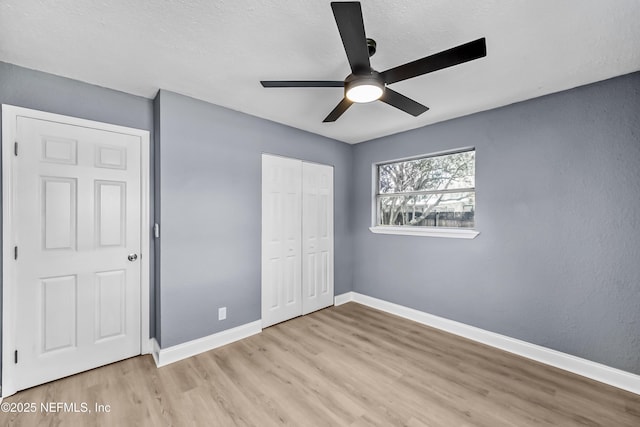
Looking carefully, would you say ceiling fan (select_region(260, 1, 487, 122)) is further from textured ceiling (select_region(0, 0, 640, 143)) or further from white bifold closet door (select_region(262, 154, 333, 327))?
white bifold closet door (select_region(262, 154, 333, 327))

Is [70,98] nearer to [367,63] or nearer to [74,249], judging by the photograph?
[74,249]

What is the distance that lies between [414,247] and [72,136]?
12.1ft

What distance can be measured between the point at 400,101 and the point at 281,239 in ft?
6.99

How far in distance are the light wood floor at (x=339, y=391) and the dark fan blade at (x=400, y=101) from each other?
7.06 ft

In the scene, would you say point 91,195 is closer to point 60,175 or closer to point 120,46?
point 60,175

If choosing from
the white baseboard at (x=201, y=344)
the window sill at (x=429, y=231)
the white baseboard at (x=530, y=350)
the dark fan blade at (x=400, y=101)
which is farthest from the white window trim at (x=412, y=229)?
the white baseboard at (x=201, y=344)

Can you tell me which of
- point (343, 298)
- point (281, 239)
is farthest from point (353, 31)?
point (343, 298)

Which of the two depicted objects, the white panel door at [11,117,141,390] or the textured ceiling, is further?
the white panel door at [11,117,141,390]

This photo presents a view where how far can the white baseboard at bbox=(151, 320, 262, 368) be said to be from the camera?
240 cm

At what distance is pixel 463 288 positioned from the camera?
2996 millimetres

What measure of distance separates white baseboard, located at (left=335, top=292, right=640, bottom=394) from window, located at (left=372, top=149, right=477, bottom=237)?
1.07 metres

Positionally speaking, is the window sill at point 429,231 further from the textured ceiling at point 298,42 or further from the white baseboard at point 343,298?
the textured ceiling at point 298,42

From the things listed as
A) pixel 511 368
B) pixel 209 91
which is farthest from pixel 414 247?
A: pixel 209 91

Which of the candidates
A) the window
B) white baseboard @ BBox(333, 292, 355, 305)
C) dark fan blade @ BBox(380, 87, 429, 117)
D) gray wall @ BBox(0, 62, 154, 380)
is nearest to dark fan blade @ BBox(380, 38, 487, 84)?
dark fan blade @ BBox(380, 87, 429, 117)
